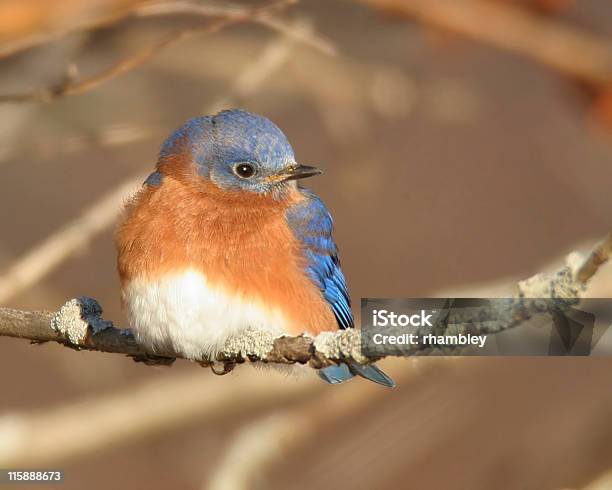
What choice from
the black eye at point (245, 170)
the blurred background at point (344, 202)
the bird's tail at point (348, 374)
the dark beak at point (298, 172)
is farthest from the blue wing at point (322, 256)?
the blurred background at point (344, 202)

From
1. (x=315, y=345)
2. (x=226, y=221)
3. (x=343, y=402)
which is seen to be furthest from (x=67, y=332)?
(x=343, y=402)

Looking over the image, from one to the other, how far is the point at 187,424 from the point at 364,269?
202cm

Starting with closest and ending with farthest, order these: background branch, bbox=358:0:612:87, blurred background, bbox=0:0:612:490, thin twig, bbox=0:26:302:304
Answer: thin twig, bbox=0:26:302:304
blurred background, bbox=0:0:612:490
background branch, bbox=358:0:612:87

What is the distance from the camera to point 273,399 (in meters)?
5.97

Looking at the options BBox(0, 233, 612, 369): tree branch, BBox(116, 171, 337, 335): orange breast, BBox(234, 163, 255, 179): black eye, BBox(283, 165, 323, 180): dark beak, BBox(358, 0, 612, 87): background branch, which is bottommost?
BBox(0, 233, 612, 369): tree branch

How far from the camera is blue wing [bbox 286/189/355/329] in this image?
5.08 m

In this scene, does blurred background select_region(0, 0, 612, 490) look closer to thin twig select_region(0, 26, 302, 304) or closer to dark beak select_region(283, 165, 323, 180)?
thin twig select_region(0, 26, 302, 304)

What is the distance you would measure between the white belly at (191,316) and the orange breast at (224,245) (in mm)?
53

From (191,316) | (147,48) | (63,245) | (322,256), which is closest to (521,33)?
(322,256)

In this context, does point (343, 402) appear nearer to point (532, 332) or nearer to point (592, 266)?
point (532, 332)

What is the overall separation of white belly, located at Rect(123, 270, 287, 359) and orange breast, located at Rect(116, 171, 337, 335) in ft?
0.18

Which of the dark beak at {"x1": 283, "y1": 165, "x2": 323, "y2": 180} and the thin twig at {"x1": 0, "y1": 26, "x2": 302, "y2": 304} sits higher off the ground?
the dark beak at {"x1": 283, "y1": 165, "x2": 323, "y2": 180}

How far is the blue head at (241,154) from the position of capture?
5082 mm

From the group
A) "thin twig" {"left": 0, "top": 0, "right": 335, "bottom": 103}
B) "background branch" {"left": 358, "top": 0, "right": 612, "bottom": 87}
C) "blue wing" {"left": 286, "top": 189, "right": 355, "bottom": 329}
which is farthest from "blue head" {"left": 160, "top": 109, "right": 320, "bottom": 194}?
"background branch" {"left": 358, "top": 0, "right": 612, "bottom": 87}
